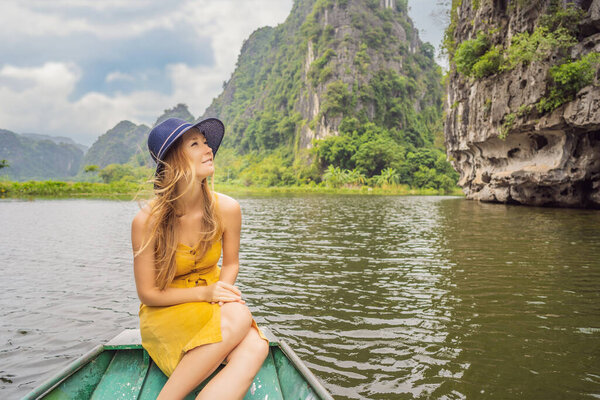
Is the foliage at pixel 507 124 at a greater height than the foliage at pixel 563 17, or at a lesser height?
lesser

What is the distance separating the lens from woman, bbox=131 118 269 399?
1.61 meters

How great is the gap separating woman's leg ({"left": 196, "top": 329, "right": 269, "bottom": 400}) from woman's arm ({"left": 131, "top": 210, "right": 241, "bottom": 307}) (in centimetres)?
23

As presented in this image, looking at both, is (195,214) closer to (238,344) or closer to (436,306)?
(238,344)

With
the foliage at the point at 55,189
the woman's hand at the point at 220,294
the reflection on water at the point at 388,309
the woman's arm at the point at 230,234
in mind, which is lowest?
the reflection on water at the point at 388,309

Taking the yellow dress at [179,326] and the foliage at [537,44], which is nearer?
the yellow dress at [179,326]

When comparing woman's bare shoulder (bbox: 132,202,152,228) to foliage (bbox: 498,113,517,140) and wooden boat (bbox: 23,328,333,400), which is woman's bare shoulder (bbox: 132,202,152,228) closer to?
wooden boat (bbox: 23,328,333,400)

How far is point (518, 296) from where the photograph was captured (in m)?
5.00

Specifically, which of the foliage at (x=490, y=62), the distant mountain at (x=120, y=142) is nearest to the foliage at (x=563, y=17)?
the foliage at (x=490, y=62)

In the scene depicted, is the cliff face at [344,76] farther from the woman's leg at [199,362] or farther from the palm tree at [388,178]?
the woman's leg at [199,362]

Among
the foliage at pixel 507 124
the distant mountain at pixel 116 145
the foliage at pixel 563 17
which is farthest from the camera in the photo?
the distant mountain at pixel 116 145

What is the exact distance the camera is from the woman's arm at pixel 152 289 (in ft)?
5.65

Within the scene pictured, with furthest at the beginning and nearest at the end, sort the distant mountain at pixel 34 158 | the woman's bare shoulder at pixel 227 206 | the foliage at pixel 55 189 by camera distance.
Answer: the distant mountain at pixel 34 158
the foliage at pixel 55 189
the woman's bare shoulder at pixel 227 206

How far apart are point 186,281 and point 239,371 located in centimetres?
56

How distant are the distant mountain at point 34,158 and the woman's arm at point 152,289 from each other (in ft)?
536
